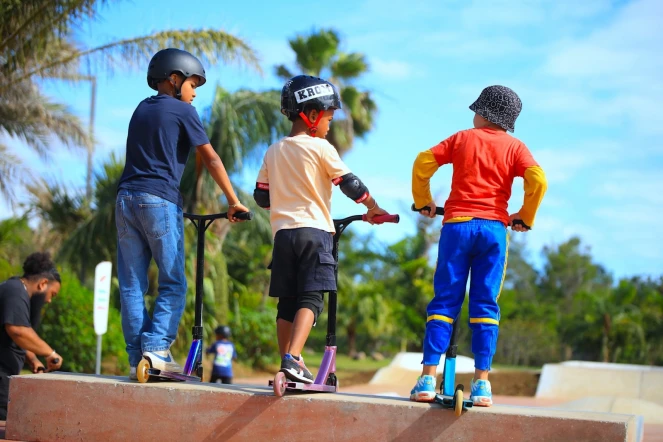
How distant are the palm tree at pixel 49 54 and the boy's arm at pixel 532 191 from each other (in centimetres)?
885

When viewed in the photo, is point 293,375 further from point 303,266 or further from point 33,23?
point 33,23

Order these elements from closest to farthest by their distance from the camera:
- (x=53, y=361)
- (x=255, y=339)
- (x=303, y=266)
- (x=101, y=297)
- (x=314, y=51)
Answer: (x=303, y=266)
(x=53, y=361)
(x=101, y=297)
(x=255, y=339)
(x=314, y=51)

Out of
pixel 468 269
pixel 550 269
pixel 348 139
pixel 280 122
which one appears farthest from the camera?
pixel 550 269

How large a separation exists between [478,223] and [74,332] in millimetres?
11374

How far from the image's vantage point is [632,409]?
10797mm

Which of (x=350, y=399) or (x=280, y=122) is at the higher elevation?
(x=280, y=122)

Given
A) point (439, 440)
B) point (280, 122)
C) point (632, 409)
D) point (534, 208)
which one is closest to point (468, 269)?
point (534, 208)

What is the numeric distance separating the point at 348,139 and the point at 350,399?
75.1 ft

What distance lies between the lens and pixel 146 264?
4.77 metres

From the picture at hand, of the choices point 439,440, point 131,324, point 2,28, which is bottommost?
point 439,440

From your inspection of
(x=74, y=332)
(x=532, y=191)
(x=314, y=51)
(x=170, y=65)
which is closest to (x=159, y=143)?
(x=170, y=65)

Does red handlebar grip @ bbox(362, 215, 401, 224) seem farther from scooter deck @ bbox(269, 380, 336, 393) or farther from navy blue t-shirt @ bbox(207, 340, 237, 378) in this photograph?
navy blue t-shirt @ bbox(207, 340, 237, 378)

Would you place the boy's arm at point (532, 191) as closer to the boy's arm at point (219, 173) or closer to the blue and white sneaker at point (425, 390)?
the blue and white sneaker at point (425, 390)

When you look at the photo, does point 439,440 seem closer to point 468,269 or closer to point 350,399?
point 350,399
